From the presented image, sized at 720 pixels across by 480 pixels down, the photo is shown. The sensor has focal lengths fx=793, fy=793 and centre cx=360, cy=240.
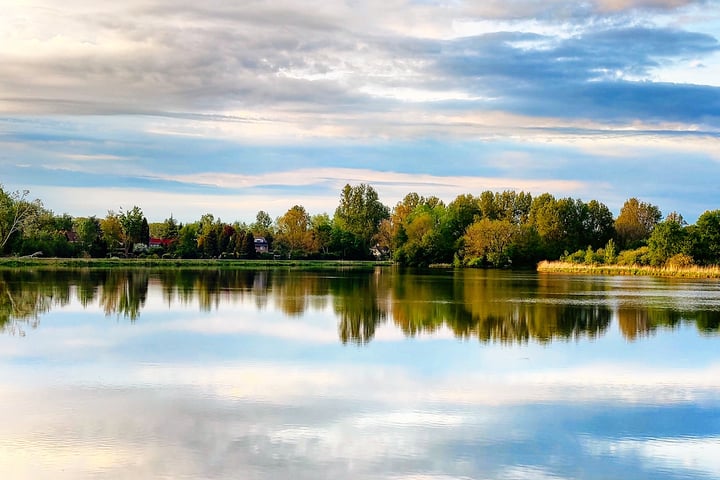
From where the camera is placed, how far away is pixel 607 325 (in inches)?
866

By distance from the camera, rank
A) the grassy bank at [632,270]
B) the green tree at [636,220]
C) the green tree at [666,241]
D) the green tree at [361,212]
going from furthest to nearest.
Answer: the green tree at [361,212] < the green tree at [636,220] < the green tree at [666,241] < the grassy bank at [632,270]

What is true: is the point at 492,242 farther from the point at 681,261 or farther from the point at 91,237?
the point at 91,237

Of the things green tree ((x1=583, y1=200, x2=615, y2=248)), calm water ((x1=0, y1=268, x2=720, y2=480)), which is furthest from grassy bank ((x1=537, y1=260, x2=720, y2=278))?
calm water ((x1=0, y1=268, x2=720, y2=480))

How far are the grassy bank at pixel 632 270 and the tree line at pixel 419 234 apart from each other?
0.84 meters

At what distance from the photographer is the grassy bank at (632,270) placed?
191ft

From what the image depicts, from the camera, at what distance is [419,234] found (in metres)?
87.0

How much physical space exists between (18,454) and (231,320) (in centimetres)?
1398

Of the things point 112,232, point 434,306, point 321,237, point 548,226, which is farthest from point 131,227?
point 434,306

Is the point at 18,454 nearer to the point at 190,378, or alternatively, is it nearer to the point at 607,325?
the point at 190,378

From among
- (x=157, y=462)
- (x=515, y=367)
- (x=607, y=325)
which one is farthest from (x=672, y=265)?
(x=157, y=462)

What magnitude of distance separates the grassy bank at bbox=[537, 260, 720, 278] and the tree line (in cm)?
84

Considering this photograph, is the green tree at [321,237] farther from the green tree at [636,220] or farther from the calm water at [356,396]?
the calm water at [356,396]

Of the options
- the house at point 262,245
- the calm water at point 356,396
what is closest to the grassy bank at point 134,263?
the house at point 262,245

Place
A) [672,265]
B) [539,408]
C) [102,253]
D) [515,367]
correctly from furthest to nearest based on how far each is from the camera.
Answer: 1. [102,253]
2. [672,265]
3. [515,367]
4. [539,408]
